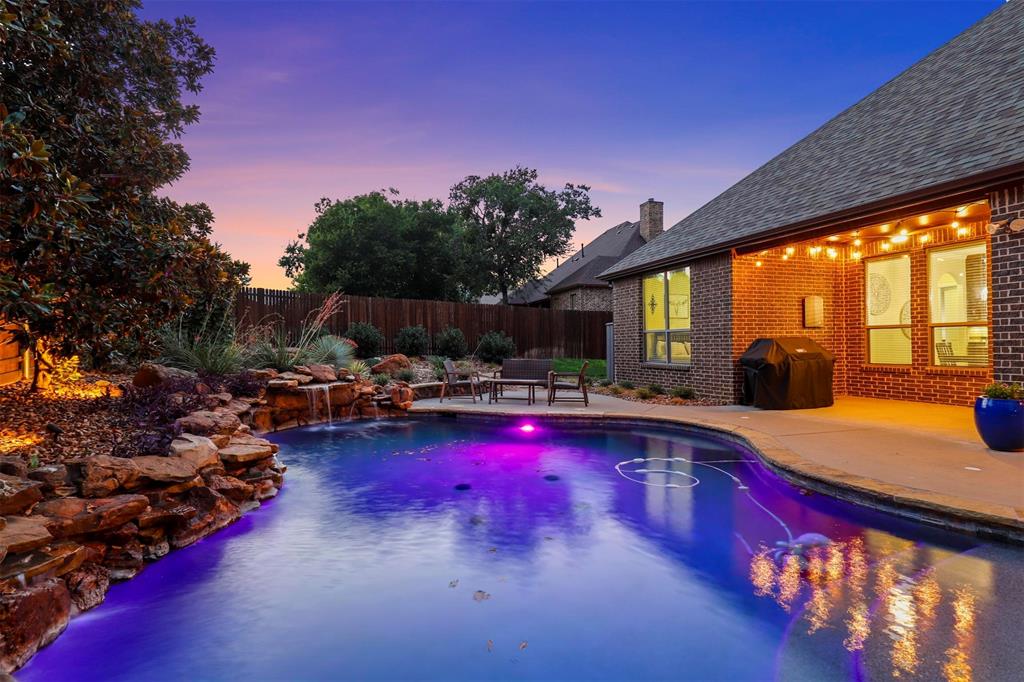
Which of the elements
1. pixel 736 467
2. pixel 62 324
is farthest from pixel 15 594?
pixel 736 467

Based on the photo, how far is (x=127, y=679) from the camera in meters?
2.36

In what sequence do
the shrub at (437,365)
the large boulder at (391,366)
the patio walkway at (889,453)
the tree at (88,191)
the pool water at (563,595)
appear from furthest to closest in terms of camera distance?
the shrub at (437,365) < the large boulder at (391,366) < the patio walkway at (889,453) < the tree at (88,191) < the pool water at (563,595)

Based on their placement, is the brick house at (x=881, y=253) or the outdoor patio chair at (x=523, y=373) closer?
the brick house at (x=881, y=253)

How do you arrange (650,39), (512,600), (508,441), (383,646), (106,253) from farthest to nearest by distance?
(650,39), (508,441), (106,253), (512,600), (383,646)

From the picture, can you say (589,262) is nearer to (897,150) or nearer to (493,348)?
(493,348)

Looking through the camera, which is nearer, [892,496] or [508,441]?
[892,496]

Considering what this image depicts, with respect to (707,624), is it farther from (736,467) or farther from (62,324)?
(62,324)

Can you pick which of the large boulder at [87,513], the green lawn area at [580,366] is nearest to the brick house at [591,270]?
the green lawn area at [580,366]

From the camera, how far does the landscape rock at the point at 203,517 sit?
3.75 meters

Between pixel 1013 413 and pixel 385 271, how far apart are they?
20172 millimetres

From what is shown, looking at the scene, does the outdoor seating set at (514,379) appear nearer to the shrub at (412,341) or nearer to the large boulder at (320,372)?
the large boulder at (320,372)

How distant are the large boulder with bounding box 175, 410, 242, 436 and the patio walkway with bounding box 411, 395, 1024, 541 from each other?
4.04 m

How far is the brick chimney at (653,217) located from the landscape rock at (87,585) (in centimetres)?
2149

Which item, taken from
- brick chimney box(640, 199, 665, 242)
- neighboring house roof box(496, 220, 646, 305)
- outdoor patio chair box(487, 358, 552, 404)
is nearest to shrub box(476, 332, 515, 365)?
outdoor patio chair box(487, 358, 552, 404)
